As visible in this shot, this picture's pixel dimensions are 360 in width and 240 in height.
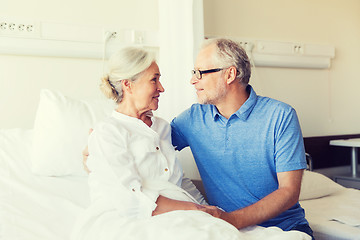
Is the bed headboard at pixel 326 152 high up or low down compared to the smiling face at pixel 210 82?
down

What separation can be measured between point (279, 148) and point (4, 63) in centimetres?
149

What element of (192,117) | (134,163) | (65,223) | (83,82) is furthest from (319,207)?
(83,82)

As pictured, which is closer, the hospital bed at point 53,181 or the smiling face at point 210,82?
the hospital bed at point 53,181

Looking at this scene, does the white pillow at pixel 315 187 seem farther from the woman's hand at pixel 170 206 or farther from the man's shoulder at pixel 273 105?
the woman's hand at pixel 170 206

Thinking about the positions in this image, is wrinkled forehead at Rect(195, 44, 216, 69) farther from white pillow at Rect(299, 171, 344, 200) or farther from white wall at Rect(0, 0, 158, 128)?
white pillow at Rect(299, 171, 344, 200)

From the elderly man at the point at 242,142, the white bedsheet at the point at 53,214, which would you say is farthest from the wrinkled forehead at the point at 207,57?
the white bedsheet at the point at 53,214

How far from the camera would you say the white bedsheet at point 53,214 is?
1.25 m

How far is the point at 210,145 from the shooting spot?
5.73ft

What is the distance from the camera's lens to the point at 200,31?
2.37 metres

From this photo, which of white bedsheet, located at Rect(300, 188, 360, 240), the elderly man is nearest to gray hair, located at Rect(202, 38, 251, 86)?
the elderly man

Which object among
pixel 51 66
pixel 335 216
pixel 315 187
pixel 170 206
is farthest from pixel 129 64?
pixel 315 187

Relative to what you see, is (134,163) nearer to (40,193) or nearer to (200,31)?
(40,193)

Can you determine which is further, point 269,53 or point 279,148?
point 269,53

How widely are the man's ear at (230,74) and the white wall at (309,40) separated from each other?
1211mm
